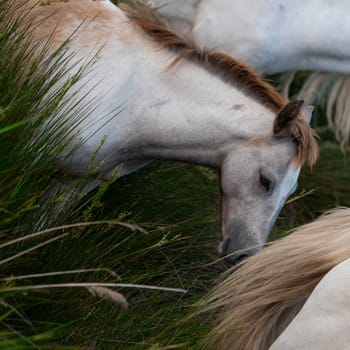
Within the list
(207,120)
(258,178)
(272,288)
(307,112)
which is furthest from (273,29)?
(272,288)

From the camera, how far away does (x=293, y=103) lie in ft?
11.6

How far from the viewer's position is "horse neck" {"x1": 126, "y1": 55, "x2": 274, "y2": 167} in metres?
3.69

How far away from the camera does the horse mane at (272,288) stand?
2697 millimetres

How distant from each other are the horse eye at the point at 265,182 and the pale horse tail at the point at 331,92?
1.39 m

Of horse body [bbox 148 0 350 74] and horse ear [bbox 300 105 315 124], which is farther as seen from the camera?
horse body [bbox 148 0 350 74]

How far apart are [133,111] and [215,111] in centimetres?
33

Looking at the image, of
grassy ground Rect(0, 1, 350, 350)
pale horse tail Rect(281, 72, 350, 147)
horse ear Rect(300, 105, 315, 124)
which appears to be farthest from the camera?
pale horse tail Rect(281, 72, 350, 147)

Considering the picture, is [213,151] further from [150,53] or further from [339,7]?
[339,7]

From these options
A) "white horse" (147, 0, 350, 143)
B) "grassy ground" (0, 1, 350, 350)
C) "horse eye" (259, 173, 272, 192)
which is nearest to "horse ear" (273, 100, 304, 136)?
"horse eye" (259, 173, 272, 192)

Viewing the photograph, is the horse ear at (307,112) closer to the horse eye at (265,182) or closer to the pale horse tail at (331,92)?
the horse eye at (265,182)

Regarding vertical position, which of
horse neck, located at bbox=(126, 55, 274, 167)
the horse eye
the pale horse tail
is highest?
horse neck, located at bbox=(126, 55, 274, 167)

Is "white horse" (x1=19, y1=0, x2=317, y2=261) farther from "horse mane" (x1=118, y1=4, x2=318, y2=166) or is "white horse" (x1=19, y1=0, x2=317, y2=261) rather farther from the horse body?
the horse body

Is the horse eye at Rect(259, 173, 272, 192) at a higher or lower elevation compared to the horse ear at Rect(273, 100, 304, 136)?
lower

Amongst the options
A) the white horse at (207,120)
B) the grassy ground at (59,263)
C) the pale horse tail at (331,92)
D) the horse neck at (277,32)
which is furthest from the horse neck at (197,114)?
the pale horse tail at (331,92)
